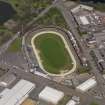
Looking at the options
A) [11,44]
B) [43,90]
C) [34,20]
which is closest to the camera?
[43,90]

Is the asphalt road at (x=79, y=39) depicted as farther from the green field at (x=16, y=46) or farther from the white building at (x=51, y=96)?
the green field at (x=16, y=46)

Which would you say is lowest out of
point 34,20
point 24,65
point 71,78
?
point 71,78

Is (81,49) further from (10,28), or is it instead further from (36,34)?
(10,28)

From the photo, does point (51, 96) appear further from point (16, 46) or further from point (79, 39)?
point (79, 39)

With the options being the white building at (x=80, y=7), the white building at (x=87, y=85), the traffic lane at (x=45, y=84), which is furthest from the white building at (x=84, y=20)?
the traffic lane at (x=45, y=84)

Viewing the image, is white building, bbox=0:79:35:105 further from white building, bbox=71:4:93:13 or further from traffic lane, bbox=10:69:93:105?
white building, bbox=71:4:93:13

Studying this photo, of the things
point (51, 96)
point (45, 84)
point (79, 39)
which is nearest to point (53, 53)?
point (79, 39)

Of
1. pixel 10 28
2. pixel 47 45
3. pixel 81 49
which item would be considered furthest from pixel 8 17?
pixel 81 49

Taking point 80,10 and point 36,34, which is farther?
point 80,10
